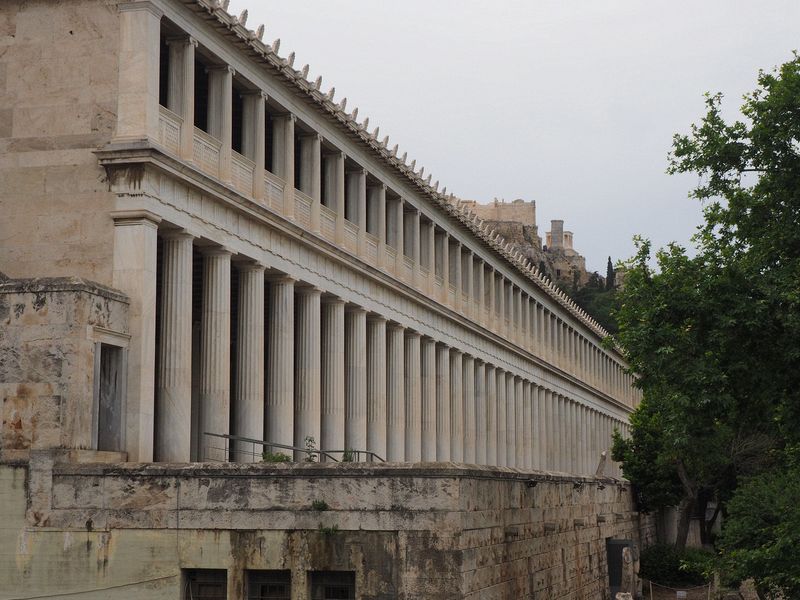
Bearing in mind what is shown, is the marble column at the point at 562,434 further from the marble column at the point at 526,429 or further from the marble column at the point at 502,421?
the marble column at the point at 502,421

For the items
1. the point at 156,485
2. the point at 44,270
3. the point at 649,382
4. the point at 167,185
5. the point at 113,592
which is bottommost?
the point at 113,592

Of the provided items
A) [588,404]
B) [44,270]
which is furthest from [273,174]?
[588,404]

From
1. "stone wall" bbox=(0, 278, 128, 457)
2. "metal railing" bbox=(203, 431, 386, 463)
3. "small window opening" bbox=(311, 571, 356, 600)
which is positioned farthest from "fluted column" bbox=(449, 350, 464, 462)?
"small window opening" bbox=(311, 571, 356, 600)

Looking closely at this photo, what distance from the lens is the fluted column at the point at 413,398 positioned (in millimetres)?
52375

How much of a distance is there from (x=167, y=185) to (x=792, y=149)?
1664 centimetres

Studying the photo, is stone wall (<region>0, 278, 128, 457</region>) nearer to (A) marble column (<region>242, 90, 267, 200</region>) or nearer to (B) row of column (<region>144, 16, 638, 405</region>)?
(B) row of column (<region>144, 16, 638, 405</region>)

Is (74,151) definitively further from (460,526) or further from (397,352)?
(397,352)

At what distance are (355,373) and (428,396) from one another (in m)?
9.58

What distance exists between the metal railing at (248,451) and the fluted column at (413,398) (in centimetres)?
778

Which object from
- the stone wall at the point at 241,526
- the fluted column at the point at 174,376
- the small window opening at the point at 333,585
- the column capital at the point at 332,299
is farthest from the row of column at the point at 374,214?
the small window opening at the point at 333,585

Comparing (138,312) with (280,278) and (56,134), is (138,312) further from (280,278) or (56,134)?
(280,278)

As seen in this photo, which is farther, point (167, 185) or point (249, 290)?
point (249, 290)

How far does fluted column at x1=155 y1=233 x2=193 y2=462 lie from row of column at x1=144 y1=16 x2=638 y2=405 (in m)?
3.89

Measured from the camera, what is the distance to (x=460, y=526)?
23.2 meters
